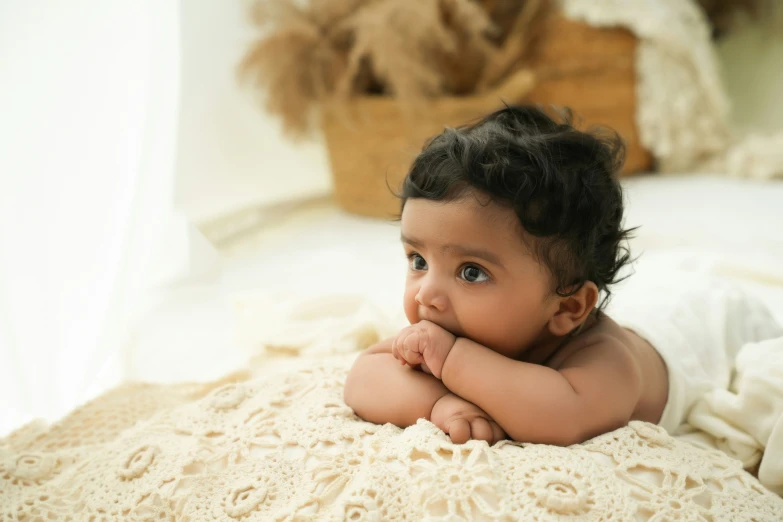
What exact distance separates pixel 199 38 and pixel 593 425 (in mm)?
1719

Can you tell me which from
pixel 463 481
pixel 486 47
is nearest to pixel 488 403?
pixel 463 481

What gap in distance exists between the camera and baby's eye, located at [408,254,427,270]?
0.89m

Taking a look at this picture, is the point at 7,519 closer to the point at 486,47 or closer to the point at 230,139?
the point at 230,139

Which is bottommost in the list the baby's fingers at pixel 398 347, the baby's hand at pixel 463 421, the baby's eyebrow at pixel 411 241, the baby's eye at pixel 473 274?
the baby's hand at pixel 463 421

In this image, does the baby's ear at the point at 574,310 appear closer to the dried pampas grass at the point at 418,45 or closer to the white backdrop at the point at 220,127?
the dried pampas grass at the point at 418,45

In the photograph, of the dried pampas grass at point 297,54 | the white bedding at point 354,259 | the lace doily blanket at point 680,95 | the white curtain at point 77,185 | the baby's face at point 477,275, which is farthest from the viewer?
the lace doily blanket at point 680,95

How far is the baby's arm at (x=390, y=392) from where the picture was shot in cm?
86

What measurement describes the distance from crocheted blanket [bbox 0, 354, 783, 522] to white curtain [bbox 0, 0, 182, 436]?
0.72 ft

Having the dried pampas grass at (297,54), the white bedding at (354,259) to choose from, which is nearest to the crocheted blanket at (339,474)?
the white bedding at (354,259)

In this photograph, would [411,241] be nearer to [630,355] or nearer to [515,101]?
[630,355]

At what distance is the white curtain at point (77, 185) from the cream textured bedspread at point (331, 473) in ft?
0.60

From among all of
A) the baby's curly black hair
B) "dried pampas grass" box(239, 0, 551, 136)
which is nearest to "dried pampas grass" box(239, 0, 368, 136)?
"dried pampas grass" box(239, 0, 551, 136)

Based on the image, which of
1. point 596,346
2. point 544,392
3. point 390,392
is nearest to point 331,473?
point 390,392

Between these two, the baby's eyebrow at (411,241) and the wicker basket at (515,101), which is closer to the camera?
the baby's eyebrow at (411,241)
